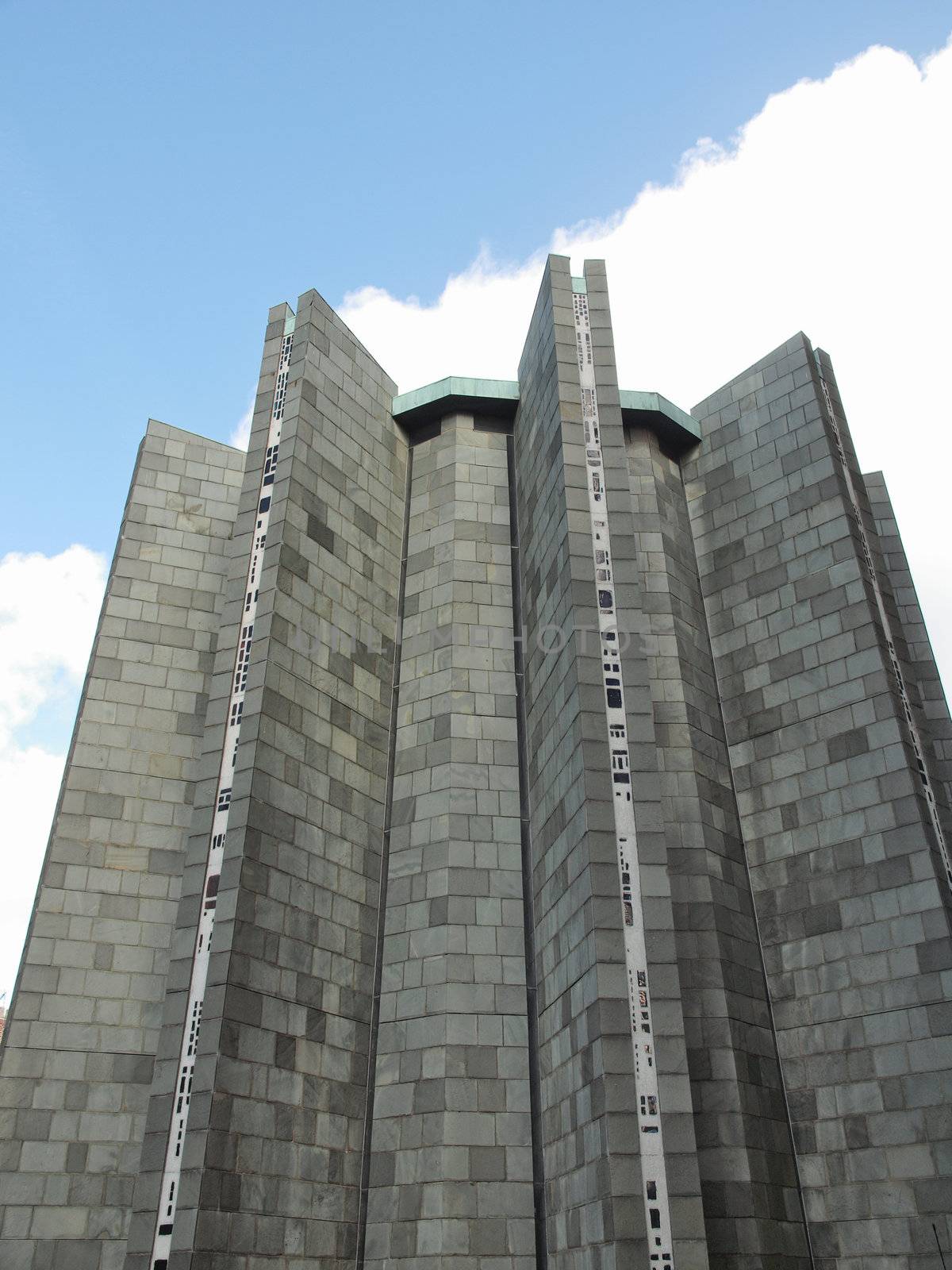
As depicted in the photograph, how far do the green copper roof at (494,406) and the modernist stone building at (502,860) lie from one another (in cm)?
22

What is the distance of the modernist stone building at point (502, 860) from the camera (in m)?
19.0

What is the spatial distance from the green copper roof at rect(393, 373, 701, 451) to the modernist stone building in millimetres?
216

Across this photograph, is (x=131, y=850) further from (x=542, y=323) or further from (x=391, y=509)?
(x=542, y=323)

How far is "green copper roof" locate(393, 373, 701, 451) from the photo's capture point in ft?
96.8

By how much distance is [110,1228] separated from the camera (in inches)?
805

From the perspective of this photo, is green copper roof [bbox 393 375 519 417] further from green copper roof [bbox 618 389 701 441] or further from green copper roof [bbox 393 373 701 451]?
green copper roof [bbox 618 389 701 441]

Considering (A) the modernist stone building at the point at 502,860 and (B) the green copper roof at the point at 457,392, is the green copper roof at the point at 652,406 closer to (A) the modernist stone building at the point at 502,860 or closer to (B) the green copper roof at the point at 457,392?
(A) the modernist stone building at the point at 502,860

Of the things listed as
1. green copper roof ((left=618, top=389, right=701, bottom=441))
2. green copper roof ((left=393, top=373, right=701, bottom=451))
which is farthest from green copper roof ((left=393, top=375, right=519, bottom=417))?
green copper roof ((left=618, top=389, right=701, bottom=441))

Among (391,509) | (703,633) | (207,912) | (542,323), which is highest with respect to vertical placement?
(542,323)

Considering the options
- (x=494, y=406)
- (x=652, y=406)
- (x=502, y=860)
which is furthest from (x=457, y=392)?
(x=502, y=860)

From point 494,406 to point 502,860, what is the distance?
1258 centimetres

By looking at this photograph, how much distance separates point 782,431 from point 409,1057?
16752mm

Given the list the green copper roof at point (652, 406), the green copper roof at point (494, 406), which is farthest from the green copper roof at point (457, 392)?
the green copper roof at point (652, 406)

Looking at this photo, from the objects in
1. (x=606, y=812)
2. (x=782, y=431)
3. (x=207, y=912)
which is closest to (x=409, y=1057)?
(x=207, y=912)
